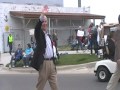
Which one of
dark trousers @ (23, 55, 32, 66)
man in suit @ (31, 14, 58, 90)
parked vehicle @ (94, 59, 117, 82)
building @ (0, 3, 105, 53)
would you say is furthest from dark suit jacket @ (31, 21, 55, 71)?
building @ (0, 3, 105, 53)

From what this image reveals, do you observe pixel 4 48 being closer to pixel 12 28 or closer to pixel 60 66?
pixel 12 28

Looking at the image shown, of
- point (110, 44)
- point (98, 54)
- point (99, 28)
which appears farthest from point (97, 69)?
point (99, 28)

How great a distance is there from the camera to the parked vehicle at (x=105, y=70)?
1272 centimetres

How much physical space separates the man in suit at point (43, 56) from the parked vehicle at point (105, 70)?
5.29 m

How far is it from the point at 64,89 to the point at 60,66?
667cm

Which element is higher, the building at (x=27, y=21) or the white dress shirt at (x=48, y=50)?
the building at (x=27, y=21)

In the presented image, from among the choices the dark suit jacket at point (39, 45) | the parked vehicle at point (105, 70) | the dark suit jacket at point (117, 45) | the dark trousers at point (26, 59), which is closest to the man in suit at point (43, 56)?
the dark suit jacket at point (39, 45)

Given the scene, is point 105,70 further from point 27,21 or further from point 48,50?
point 27,21

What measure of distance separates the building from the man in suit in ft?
81.7

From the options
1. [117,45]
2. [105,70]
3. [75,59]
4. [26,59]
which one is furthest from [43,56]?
[75,59]

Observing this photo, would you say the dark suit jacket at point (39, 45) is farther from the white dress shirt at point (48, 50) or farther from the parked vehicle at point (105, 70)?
the parked vehicle at point (105, 70)

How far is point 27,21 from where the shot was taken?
115ft

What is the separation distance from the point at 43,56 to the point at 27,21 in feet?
91.5

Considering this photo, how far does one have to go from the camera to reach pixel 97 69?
1313 cm
